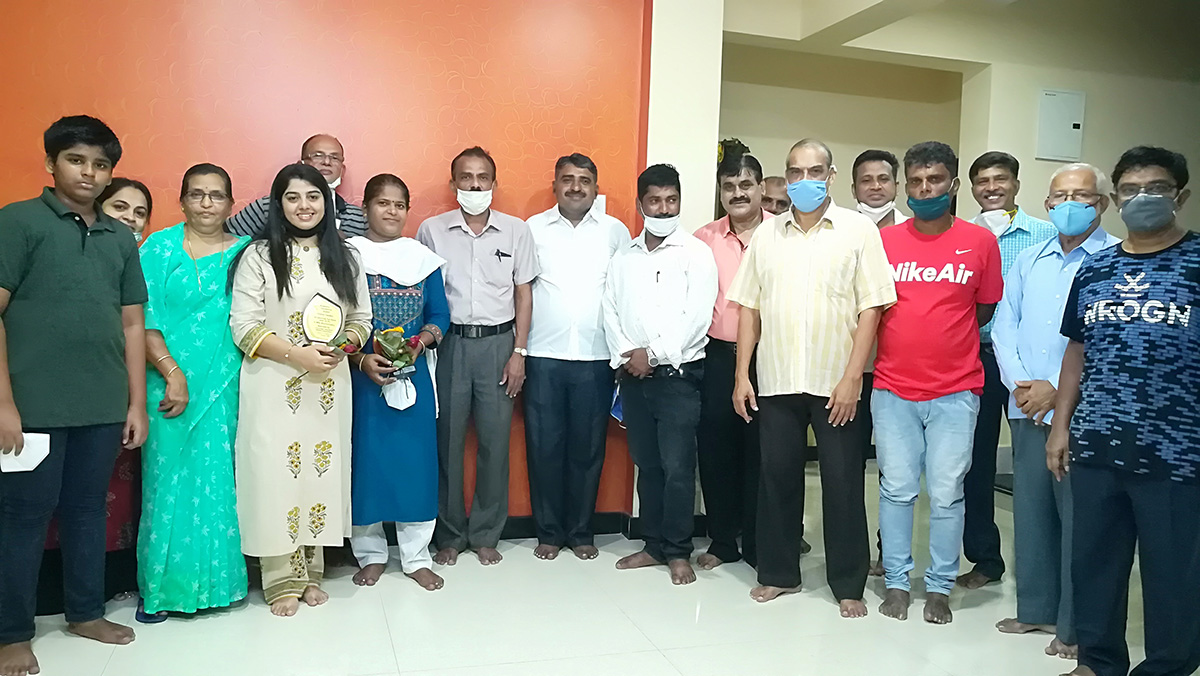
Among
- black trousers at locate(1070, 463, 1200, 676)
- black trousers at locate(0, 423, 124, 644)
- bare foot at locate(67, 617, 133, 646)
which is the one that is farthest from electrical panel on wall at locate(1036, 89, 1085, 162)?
bare foot at locate(67, 617, 133, 646)

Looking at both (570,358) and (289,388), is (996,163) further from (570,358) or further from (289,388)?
(289,388)

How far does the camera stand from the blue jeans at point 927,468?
3.17 metres

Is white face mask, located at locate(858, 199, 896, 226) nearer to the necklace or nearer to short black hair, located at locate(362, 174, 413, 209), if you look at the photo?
short black hair, located at locate(362, 174, 413, 209)

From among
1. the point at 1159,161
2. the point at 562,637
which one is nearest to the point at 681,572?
the point at 562,637

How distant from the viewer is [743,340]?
3.54 m

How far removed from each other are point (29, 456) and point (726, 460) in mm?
2708

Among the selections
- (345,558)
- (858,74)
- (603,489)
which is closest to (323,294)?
(345,558)

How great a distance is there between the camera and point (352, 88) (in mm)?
3928

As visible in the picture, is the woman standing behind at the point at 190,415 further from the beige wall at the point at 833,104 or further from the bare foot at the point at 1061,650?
the beige wall at the point at 833,104

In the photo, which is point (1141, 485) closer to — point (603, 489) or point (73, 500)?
point (603, 489)

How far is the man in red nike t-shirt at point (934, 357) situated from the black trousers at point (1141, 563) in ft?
2.11

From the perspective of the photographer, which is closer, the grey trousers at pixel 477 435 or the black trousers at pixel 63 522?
the black trousers at pixel 63 522

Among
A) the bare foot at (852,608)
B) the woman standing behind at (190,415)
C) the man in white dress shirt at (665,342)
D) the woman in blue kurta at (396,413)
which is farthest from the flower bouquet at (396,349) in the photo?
the bare foot at (852,608)

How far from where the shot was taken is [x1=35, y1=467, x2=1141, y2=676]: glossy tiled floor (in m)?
2.77
